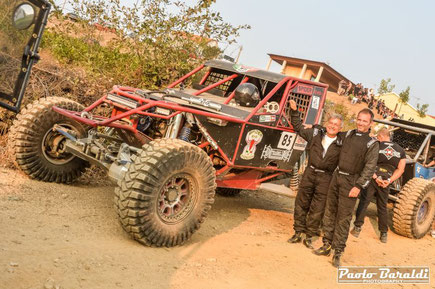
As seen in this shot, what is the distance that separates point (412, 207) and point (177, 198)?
15.5ft

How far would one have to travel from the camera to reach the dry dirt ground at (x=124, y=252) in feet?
11.4

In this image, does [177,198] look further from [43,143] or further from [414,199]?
[414,199]

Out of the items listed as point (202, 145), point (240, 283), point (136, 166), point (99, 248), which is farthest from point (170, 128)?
point (240, 283)

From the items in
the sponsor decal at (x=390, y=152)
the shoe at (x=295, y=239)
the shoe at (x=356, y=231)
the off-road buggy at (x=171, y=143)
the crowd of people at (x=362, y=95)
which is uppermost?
the crowd of people at (x=362, y=95)

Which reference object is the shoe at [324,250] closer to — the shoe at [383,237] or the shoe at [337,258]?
the shoe at [337,258]

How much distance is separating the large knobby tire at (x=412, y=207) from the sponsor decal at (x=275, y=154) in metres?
2.64

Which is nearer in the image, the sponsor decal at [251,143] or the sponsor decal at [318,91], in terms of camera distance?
the sponsor decal at [251,143]

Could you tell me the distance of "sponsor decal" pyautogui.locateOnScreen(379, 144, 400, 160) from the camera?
716 centimetres

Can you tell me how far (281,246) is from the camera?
5602mm

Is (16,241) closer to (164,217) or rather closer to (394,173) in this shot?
(164,217)

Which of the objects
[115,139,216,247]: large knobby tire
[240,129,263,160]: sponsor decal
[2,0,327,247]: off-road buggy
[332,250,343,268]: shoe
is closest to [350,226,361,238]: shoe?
[2,0,327,247]: off-road buggy

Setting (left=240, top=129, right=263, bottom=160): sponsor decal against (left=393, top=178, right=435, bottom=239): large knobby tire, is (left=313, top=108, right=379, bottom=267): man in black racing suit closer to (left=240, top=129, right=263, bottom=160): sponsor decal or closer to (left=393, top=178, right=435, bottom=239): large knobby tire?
(left=240, top=129, right=263, bottom=160): sponsor decal

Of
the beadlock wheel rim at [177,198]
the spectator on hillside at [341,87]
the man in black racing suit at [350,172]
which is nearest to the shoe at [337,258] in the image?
the man in black racing suit at [350,172]

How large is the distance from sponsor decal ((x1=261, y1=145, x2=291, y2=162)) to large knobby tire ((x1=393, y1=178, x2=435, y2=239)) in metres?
2.64
